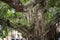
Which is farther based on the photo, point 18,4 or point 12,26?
point 12,26

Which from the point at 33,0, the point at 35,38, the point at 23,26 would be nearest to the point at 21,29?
the point at 23,26

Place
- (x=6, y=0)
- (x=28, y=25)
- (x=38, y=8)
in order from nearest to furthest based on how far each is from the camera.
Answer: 1. (x=6, y=0)
2. (x=38, y=8)
3. (x=28, y=25)

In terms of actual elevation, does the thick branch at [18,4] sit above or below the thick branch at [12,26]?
above

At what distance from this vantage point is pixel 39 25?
4926 millimetres

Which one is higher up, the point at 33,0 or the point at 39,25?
the point at 33,0

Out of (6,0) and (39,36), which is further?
(39,36)

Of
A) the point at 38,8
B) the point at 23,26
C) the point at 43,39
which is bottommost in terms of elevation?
the point at 43,39

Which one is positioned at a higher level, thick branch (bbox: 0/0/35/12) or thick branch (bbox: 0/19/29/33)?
thick branch (bbox: 0/0/35/12)

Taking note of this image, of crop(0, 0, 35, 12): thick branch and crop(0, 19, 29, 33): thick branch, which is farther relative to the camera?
crop(0, 19, 29, 33): thick branch

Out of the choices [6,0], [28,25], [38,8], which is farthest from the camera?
[28,25]

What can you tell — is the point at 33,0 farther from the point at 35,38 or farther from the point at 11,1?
the point at 35,38

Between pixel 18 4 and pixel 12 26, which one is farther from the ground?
pixel 18 4

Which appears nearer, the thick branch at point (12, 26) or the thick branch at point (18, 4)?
the thick branch at point (18, 4)

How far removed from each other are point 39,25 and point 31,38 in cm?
40
